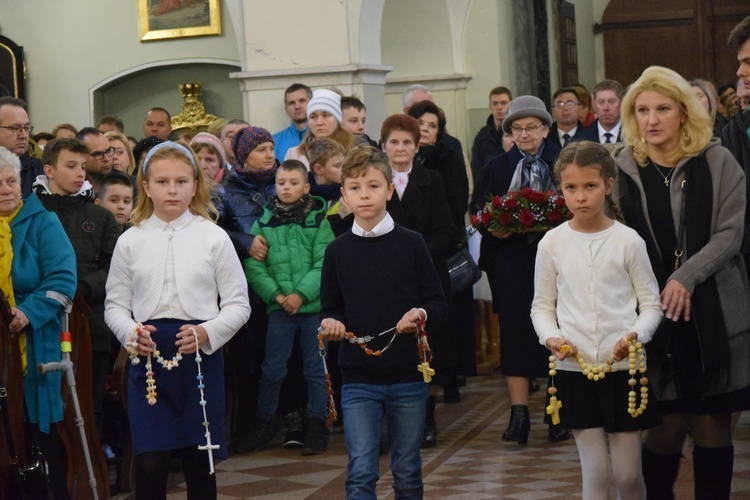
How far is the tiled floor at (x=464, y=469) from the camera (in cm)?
623

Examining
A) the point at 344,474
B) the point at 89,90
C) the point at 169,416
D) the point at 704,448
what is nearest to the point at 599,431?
the point at 704,448

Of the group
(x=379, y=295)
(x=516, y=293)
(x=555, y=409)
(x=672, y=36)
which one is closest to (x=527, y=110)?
(x=516, y=293)

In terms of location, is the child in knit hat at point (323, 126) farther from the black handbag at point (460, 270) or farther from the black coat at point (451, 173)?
the black handbag at point (460, 270)

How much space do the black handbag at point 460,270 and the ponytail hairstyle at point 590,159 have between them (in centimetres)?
291

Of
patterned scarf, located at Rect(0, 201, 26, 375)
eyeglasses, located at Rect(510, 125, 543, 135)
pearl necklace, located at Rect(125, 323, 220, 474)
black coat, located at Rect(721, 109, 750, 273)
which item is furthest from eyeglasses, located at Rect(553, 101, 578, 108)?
pearl necklace, located at Rect(125, 323, 220, 474)

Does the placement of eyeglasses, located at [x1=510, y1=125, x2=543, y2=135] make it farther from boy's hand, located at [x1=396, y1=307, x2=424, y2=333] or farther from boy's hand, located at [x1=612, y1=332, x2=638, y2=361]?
boy's hand, located at [x1=612, y1=332, x2=638, y2=361]

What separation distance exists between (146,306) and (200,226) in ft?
1.23

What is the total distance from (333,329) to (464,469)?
2261mm

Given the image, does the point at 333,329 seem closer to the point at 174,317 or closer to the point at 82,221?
the point at 174,317

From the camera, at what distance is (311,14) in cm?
1106

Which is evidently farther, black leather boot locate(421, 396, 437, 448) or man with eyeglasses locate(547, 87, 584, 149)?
man with eyeglasses locate(547, 87, 584, 149)

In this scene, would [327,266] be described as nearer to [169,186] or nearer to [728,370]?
[169,186]

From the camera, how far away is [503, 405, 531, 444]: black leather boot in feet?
23.6

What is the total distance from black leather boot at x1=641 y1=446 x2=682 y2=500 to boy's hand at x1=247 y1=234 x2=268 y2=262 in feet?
10.0
